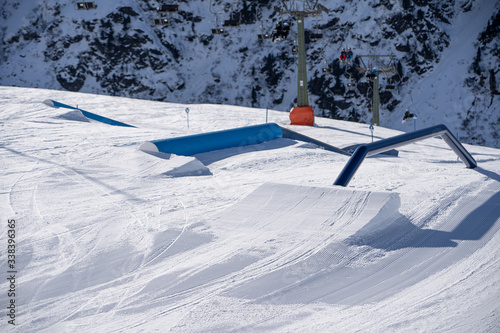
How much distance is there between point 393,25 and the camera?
1469 inches

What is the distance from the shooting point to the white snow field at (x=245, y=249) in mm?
2254

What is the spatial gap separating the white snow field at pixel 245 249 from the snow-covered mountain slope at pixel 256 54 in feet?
95.4

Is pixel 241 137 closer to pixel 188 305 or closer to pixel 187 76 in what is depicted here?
pixel 188 305

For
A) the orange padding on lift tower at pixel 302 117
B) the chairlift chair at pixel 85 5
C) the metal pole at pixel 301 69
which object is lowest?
the orange padding on lift tower at pixel 302 117

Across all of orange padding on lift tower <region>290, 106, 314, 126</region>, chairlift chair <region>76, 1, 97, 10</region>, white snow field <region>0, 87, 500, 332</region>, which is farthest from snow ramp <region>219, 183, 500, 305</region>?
chairlift chair <region>76, 1, 97, 10</region>

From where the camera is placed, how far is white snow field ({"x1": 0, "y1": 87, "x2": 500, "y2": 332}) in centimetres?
225

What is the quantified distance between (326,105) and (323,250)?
34228mm

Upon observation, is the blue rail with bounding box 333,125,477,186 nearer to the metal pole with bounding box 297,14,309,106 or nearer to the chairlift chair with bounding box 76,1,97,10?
the metal pole with bounding box 297,14,309,106

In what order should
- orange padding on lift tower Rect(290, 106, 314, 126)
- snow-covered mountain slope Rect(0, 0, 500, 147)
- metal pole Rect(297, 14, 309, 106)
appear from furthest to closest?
1. snow-covered mountain slope Rect(0, 0, 500, 147)
2. metal pole Rect(297, 14, 309, 106)
3. orange padding on lift tower Rect(290, 106, 314, 126)

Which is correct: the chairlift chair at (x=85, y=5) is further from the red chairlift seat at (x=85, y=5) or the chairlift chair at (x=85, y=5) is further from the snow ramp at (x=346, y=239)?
the snow ramp at (x=346, y=239)

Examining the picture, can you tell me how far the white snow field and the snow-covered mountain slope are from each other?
29.1m

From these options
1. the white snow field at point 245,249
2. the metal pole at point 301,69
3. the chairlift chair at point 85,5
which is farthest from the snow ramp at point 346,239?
the chairlift chair at point 85,5

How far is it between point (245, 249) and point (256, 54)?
39.8m

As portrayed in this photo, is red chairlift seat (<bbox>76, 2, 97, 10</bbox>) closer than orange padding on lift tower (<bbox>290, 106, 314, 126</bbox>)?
No
